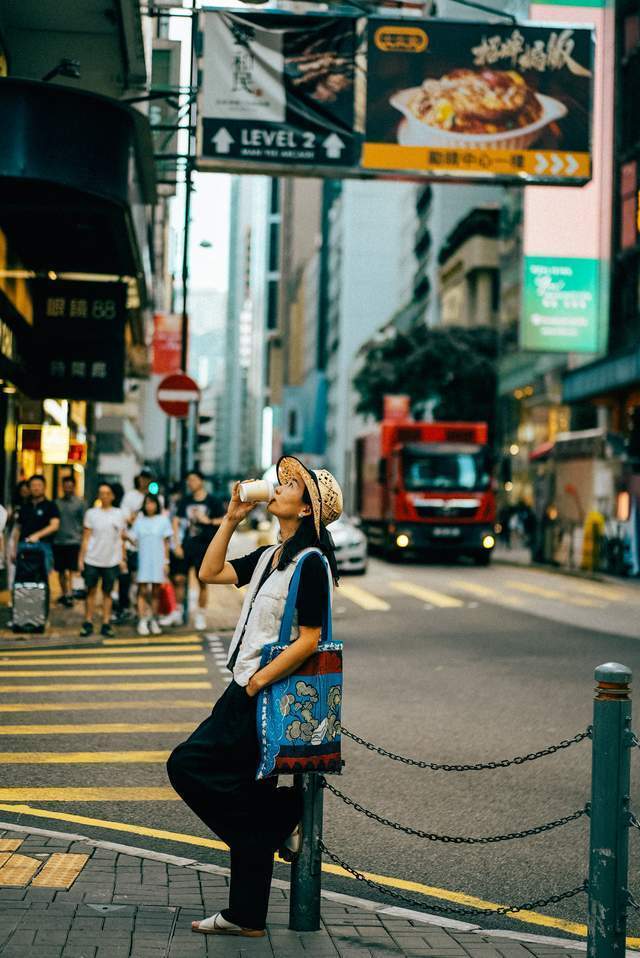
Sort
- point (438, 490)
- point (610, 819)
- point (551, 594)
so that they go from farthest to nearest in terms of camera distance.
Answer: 1. point (438, 490)
2. point (551, 594)
3. point (610, 819)

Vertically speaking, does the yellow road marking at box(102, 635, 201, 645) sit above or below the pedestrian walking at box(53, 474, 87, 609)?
below

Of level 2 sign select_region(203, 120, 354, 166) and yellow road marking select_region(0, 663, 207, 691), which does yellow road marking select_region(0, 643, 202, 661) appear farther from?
level 2 sign select_region(203, 120, 354, 166)

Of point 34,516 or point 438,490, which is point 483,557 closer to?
point 438,490

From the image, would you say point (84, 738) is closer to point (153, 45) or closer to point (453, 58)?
point (453, 58)

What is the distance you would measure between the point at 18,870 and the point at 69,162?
1186 cm

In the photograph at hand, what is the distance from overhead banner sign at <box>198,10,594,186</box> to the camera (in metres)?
16.2

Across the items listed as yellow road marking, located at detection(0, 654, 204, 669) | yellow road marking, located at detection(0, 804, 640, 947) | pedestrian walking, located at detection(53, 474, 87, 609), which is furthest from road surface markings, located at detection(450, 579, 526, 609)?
yellow road marking, located at detection(0, 804, 640, 947)

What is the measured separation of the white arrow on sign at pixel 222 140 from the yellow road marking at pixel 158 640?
5.58 m

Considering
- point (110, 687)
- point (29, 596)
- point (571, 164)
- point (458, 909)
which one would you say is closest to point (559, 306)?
point (571, 164)

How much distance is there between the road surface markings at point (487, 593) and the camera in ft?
73.3

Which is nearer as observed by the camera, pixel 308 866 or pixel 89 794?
pixel 308 866

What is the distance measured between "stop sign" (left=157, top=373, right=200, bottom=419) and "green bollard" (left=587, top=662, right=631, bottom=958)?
49.5 feet

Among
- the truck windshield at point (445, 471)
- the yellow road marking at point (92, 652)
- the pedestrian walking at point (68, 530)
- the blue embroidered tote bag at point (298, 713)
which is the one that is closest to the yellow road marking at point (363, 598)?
the pedestrian walking at point (68, 530)

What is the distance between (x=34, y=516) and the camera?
16.4 m
